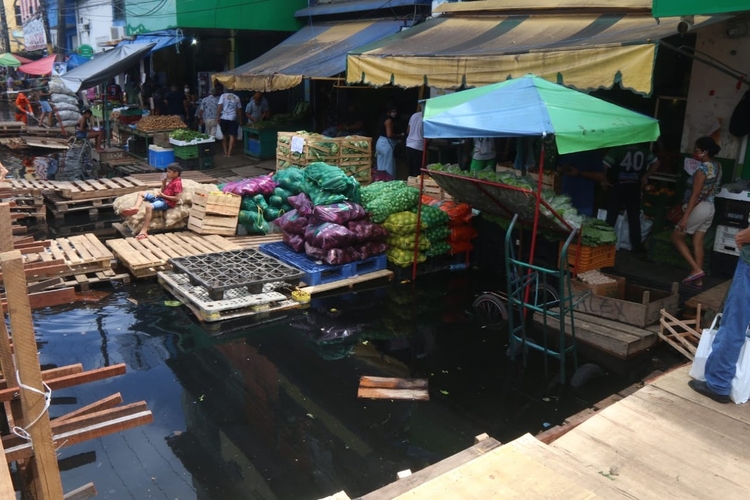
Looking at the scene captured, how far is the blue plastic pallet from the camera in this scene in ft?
28.3

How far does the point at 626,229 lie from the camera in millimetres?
9664

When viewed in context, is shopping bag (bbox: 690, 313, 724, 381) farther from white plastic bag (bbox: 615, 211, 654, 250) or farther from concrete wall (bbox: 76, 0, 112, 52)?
concrete wall (bbox: 76, 0, 112, 52)

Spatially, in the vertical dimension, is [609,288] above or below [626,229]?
below

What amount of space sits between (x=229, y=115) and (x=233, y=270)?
36.1 feet

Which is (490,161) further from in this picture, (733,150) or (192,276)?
(192,276)

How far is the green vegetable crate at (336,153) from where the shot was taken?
41.3 feet

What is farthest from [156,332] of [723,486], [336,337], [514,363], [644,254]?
[644,254]

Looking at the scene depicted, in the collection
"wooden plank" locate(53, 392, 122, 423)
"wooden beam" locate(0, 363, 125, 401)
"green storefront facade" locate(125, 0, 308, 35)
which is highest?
"green storefront facade" locate(125, 0, 308, 35)

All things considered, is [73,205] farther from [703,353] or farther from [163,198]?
[703,353]

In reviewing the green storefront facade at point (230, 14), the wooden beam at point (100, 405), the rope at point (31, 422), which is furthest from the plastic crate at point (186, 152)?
the rope at point (31, 422)

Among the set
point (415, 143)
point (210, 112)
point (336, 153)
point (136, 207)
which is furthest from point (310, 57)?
point (136, 207)

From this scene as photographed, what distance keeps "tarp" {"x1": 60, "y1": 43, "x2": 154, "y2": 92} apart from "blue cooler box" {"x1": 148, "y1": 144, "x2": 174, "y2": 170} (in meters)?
2.95

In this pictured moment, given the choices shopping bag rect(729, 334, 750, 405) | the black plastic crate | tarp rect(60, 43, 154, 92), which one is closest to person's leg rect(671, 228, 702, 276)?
shopping bag rect(729, 334, 750, 405)

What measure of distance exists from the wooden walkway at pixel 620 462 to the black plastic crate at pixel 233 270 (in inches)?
179
